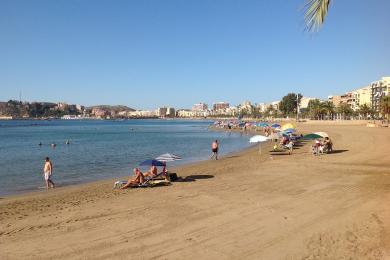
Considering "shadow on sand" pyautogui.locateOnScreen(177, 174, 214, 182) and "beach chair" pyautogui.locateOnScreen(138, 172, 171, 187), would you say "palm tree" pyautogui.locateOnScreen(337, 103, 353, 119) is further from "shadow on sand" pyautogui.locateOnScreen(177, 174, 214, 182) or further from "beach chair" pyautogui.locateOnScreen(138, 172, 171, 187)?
"beach chair" pyautogui.locateOnScreen(138, 172, 171, 187)

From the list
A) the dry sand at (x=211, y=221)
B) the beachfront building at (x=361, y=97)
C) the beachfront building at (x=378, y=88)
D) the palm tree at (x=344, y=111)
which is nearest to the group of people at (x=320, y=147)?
the dry sand at (x=211, y=221)

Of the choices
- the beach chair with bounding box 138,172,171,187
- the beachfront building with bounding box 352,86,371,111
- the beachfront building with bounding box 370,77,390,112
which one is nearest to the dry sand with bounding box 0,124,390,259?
the beach chair with bounding box 138,172,171,187

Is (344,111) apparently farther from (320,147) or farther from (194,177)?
(194,177)

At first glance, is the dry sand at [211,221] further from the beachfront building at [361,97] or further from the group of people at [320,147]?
the beachfront building at [361,97]

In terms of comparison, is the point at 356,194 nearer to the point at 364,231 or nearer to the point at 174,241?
the point at 364,231

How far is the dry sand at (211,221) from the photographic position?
796 centimetres

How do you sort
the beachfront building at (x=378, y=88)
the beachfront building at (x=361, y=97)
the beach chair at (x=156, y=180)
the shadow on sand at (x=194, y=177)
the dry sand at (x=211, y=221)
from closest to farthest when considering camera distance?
the dry sand at (x=211, y=221) < the beach chair at (x=156, y=180) < the shadow on sand at (x=194, y=177) < the beachfront building at (x=378, y=88) < the beachfront building at (x=361, y=97)

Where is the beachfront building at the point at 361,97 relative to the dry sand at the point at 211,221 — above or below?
above

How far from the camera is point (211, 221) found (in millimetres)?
10164

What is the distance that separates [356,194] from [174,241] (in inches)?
296

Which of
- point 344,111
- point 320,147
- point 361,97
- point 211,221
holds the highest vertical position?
point 361,97

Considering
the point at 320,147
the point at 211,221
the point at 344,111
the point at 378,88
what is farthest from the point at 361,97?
the point at 211,221

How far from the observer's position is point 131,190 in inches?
637

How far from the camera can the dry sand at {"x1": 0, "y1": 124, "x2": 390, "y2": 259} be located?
7.96m
